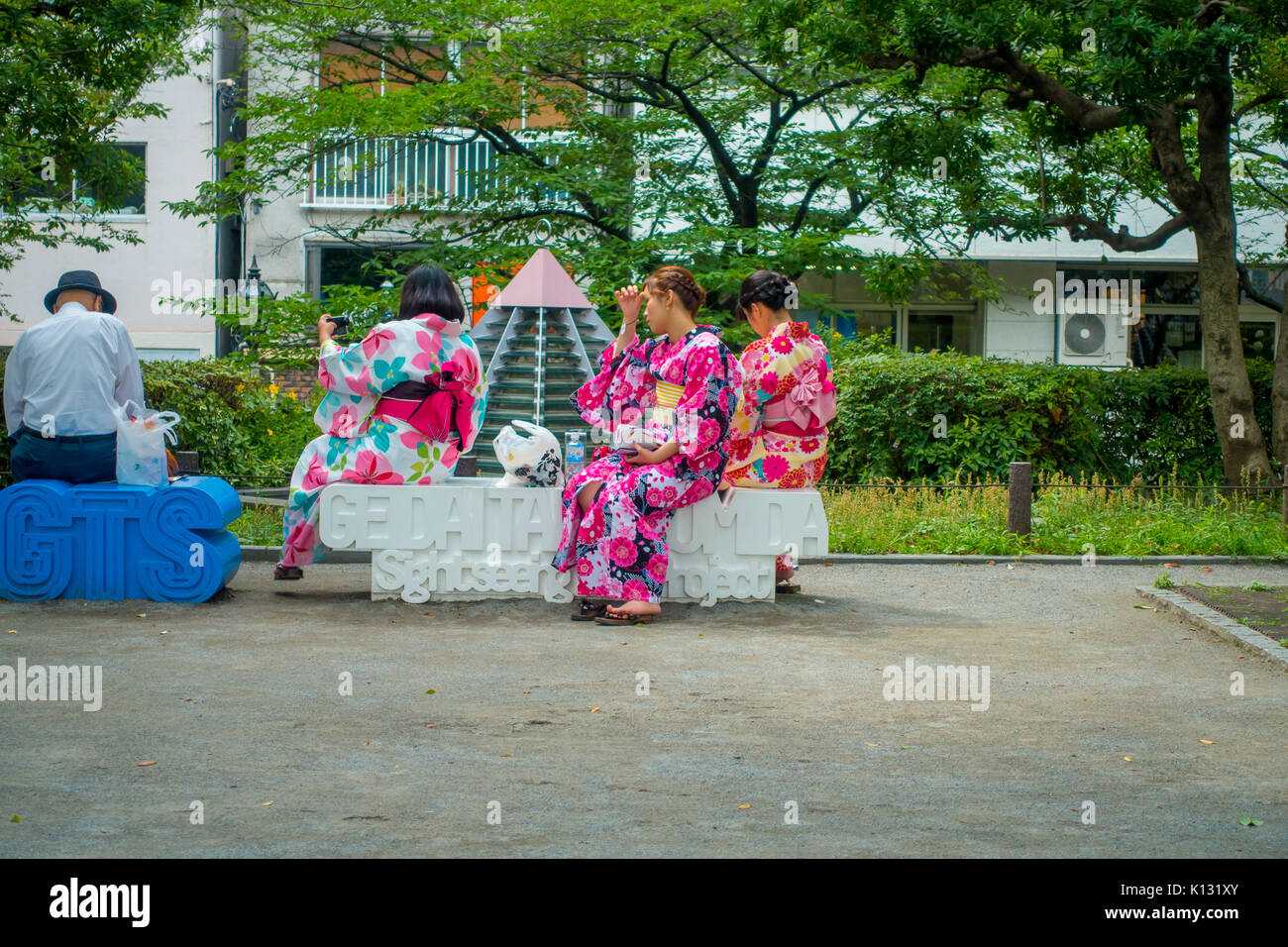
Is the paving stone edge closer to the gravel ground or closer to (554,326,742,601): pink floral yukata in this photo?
the gravel ground

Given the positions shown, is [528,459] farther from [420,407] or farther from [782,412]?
[782,412]

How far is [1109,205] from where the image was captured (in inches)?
677

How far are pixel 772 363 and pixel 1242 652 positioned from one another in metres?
3.15

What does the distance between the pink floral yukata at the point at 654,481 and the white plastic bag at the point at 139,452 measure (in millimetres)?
2446

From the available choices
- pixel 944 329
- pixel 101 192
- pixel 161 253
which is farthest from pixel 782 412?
pixel 161 253

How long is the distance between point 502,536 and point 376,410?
1126 mm

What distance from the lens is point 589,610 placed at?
26.8 ft

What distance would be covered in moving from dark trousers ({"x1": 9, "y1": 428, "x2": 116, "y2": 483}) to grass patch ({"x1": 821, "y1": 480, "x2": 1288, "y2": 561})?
5804mm

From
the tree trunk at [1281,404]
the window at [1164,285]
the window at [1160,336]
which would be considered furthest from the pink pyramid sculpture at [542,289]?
the window at [1164,285]

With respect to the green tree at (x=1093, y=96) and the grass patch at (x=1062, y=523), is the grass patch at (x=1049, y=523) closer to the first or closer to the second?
the grass patch at (x=1062, y=523)

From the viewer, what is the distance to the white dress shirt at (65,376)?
8.16 meters

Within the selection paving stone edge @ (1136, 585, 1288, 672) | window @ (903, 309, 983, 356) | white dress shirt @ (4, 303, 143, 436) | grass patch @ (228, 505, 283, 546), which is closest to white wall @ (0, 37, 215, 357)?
window @ (903, 309, 983, 356)

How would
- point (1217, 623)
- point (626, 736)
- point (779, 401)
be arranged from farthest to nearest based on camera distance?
point (779, 401) < point (1217, 623) < point (626, 736)

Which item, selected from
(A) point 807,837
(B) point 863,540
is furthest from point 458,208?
(A) point 807,837
